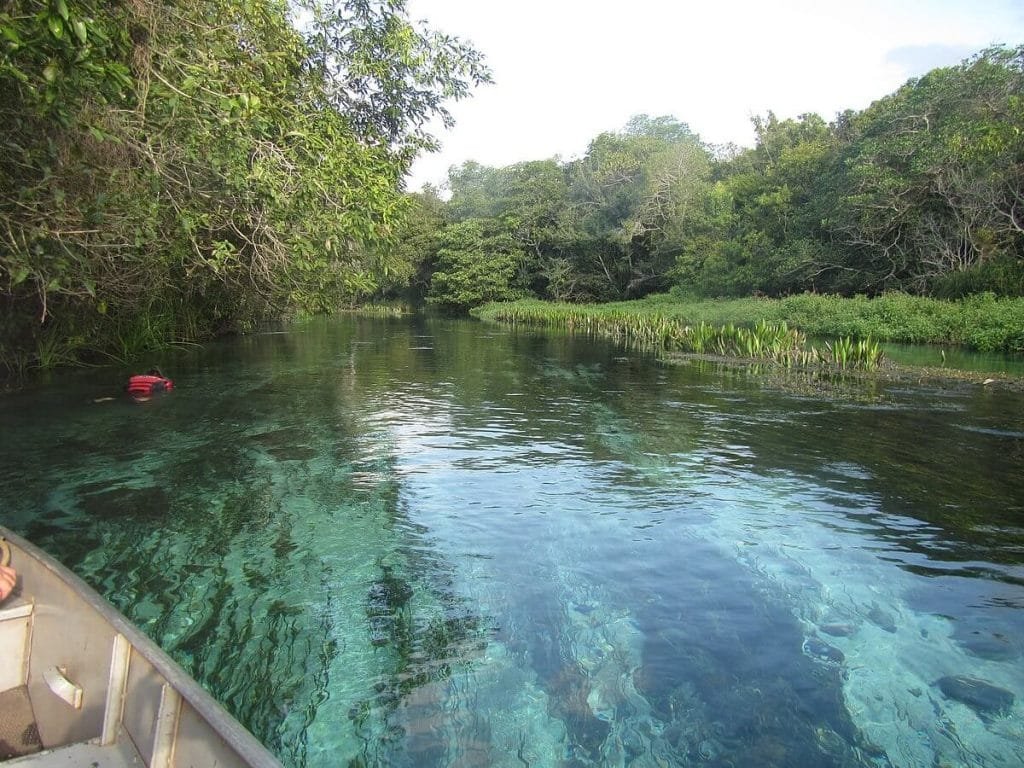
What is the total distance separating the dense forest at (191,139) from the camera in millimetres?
6132

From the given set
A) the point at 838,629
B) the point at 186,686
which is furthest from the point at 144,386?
the point at 838,629

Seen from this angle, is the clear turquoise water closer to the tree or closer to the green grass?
the green grass

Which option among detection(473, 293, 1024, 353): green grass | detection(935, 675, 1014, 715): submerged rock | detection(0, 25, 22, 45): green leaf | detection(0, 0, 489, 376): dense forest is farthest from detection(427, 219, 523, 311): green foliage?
detection(935, 675, 1014, 715): submerged rock

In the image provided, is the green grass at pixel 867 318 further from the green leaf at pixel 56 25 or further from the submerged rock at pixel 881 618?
the green leaf at pixel 56 25

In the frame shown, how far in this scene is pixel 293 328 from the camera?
3719cm

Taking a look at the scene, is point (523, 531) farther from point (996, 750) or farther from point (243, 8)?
point (243, 8)

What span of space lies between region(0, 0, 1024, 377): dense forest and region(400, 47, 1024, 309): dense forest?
0.42 ft

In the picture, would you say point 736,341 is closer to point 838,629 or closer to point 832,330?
point 832,330

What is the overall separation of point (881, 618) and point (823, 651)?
32.7 inches

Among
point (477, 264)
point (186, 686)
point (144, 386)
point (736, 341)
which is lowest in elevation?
point (144, 386)

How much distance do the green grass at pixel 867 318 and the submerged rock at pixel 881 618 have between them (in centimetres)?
1506

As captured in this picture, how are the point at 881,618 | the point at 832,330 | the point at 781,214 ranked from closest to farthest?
the point at 881,618 → the point at 832,330 → the point at 781,214

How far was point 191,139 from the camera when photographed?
24.3 feet

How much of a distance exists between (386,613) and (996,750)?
14.0ft
